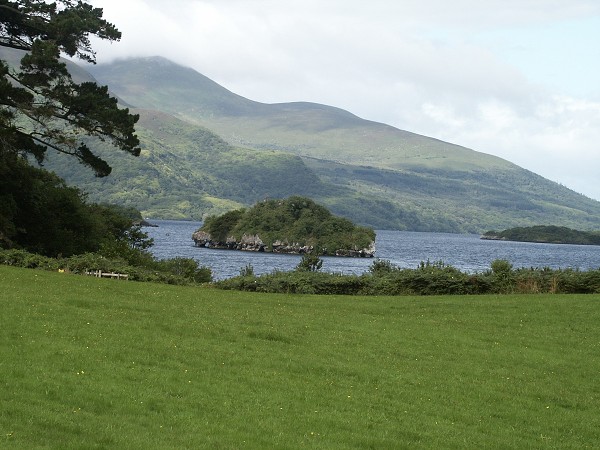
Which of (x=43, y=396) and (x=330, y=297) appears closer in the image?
(x=43, y=396)

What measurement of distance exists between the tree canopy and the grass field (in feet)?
60.9

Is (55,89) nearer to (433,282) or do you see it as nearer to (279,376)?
(433,282)

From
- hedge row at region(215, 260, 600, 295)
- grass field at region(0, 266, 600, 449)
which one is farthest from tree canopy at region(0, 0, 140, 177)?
grass field at region(0, 266, 600, 449)

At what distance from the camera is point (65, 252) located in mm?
56812

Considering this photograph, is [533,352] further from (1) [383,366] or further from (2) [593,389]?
(1) [383,366]

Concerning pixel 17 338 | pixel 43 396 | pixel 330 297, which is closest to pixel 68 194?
pixel 330 297

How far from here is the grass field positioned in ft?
47.2

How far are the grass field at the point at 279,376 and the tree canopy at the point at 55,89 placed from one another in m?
18.6

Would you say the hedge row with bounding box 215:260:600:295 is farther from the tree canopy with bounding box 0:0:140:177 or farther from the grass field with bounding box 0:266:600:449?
the tree canopy with bounding box 0:0:140:177

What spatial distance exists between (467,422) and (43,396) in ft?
29.5

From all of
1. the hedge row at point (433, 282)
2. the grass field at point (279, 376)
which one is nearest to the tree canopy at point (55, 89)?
the hedge row at point (433, 282)

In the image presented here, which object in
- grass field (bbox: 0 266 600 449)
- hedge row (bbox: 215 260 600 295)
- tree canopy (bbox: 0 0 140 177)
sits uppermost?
tree canopy (bbox: 0 0 140 177)

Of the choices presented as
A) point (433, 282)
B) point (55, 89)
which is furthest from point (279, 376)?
point (55, 89)

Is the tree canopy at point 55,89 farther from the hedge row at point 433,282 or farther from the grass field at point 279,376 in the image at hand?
the grass field at point 279,376
